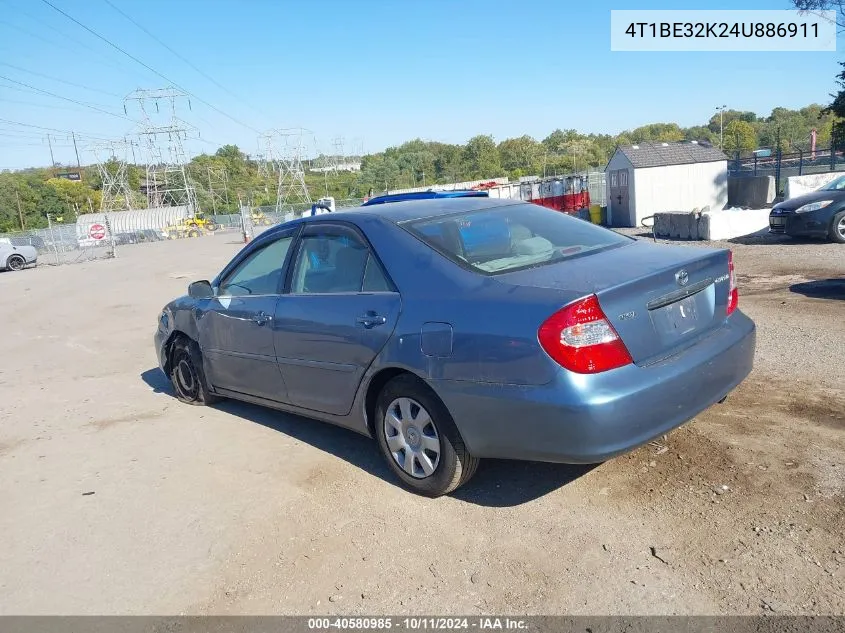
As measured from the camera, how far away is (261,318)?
4.73 m

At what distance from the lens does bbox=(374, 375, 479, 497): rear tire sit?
139 inches

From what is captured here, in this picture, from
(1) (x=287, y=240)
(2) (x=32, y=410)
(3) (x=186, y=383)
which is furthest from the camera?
(2) (x=32, y=410)

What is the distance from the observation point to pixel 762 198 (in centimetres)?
2377

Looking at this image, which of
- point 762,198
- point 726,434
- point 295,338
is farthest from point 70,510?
point 762,198

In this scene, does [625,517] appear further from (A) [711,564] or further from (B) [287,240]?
(B) [287,240]

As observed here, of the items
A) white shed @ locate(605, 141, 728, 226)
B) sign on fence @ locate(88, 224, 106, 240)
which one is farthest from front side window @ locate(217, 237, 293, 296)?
sign on fence @ locate(88, 224, 106, 240)

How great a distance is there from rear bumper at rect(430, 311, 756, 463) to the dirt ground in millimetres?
455

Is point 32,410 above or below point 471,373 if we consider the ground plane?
below

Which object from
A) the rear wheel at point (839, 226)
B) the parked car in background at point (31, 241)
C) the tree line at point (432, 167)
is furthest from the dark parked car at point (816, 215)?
the tree line at point (432, 167)

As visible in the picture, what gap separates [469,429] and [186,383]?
3.55m

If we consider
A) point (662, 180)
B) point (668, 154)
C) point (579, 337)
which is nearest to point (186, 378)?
point (579, 337)

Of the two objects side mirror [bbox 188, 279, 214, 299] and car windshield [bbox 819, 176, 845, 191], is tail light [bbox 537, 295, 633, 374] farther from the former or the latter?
car windshield [bbox 819, 176, 845, 191]

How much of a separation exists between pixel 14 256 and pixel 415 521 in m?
32.2

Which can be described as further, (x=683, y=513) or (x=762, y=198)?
(x=762, y=198)
